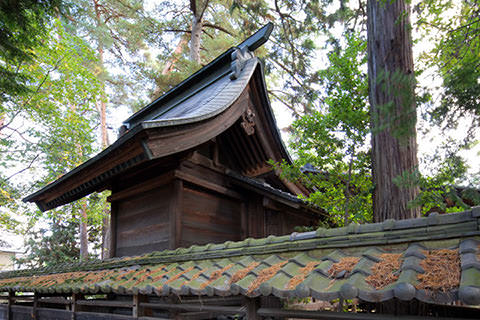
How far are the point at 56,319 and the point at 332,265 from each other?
17.5 ft

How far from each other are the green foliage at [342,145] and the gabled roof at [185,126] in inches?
54.6

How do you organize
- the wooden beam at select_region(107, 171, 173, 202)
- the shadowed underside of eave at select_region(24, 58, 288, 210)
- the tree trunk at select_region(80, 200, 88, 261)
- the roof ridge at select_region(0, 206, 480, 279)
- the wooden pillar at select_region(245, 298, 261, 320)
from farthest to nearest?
the tree trunk at select_region(80, 200, 88, 261) < the wooden beam at select_region(107, 171, 173, 202) < the shadowed underside of eave at select_region(24, 58, 288, 210) < the wooden pillar at select_region(245, 298, 261, 320) < the roof ridge at select_region(0, 206, 480, 279)

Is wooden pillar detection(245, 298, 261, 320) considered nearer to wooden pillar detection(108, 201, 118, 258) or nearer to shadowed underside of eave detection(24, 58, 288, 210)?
shadowed underside of eave detection(24, 58, 288, 210)

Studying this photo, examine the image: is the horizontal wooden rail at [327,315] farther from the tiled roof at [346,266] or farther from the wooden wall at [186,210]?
the wooden wall at [186,210]

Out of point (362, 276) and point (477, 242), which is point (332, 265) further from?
point (477, 242)

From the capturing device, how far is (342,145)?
5961 mm

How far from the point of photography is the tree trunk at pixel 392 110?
167 inches

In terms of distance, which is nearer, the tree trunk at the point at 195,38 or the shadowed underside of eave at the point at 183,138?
the shadowed underside of eave at the point at 183,138

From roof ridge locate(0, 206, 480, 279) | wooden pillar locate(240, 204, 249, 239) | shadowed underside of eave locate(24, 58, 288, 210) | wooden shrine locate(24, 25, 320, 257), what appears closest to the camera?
roof ridge locate(0, 206, 480, 279)

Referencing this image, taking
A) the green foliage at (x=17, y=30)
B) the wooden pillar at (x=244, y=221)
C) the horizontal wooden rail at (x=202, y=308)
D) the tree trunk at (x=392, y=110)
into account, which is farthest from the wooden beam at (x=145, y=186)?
the tree trunk at (x=392, y=110)

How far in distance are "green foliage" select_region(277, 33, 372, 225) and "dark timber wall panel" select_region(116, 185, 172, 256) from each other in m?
2.34

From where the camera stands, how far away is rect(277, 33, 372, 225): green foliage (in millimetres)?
5777

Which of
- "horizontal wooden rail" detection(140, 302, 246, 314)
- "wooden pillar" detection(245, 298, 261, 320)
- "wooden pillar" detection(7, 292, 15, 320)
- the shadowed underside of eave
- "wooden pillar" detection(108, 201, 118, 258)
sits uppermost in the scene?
the shadowed underside of eave

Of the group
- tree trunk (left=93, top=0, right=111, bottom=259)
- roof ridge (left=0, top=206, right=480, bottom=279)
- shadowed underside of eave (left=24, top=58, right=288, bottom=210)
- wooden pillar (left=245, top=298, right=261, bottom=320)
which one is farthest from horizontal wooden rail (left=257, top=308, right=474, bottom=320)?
tree trunk (left=93, top=0, right=111, bottom=259)
